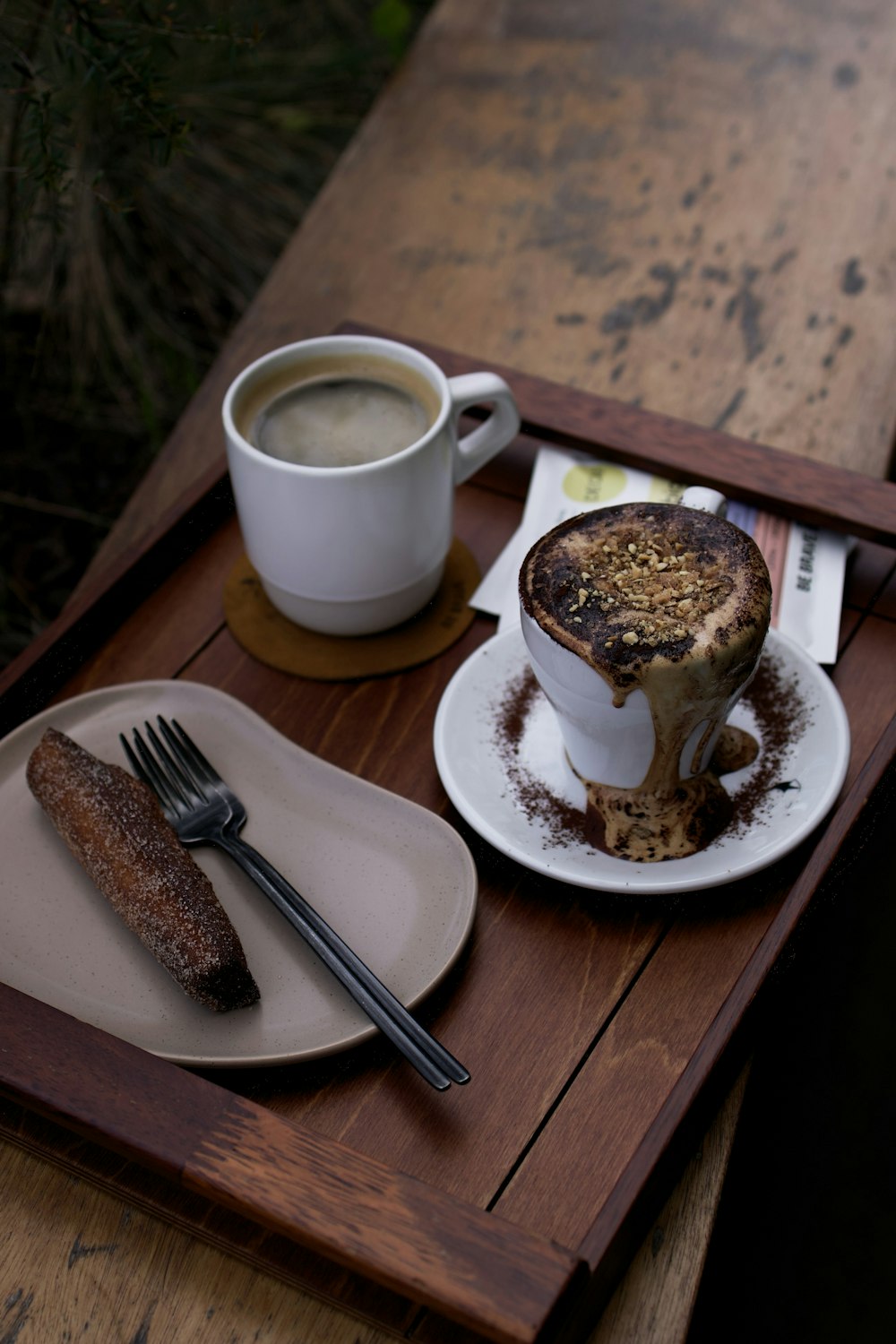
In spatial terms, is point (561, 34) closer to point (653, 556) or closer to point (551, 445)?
point (551, 445)

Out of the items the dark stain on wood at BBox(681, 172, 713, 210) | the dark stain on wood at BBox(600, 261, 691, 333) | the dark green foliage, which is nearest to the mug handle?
the dark stain on wood at BBox(600, 261, 691, 333)

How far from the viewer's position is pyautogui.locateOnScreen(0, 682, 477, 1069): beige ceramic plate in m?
0.76

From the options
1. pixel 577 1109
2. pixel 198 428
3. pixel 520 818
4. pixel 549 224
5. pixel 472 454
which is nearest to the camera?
pixel 577 1109

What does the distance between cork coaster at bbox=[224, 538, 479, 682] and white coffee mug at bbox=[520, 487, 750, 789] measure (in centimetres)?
21

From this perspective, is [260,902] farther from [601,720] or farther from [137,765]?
[601,720]

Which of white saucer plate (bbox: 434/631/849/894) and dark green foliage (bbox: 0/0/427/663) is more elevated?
white saucer plate (bbox: 434/631/849/894)

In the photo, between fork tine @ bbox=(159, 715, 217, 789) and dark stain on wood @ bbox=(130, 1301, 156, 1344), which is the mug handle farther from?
dark stain on wood @ bbox=(130, 1301, 156, 1344)

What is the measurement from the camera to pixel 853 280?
148 cm

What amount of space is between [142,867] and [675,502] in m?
0.58

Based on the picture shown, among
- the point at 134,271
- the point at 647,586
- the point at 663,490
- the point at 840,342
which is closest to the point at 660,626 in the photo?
the point at 647,586

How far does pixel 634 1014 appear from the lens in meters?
0.78

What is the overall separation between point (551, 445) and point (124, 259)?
126cm

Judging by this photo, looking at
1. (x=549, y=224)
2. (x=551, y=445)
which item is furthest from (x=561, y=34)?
(x=551, y=445)

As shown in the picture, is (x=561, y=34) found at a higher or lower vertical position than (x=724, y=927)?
higher
